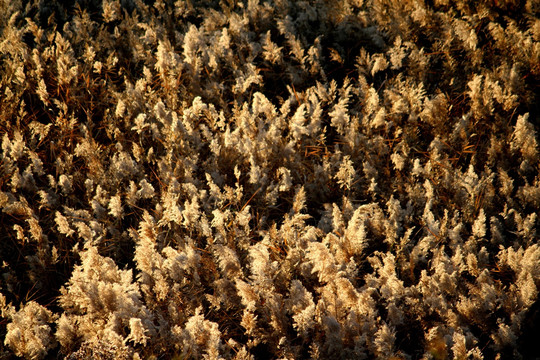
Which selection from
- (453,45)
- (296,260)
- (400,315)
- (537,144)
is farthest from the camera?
(453,45)

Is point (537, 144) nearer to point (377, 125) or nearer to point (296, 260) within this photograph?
point (377, 125)

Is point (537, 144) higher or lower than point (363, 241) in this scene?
higher

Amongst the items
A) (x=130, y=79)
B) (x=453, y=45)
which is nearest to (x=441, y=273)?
(x=453, y=45)

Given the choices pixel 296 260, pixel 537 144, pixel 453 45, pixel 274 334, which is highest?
pixel 453 45

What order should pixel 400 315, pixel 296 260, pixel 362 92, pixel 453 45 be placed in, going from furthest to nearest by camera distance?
pixel 453 45 < pixel 362 92 < pixel 296 260 < pixel 400 315

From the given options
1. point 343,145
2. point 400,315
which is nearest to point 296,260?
point 400,315

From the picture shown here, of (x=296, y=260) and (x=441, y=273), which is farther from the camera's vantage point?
(x=296, y=260)
